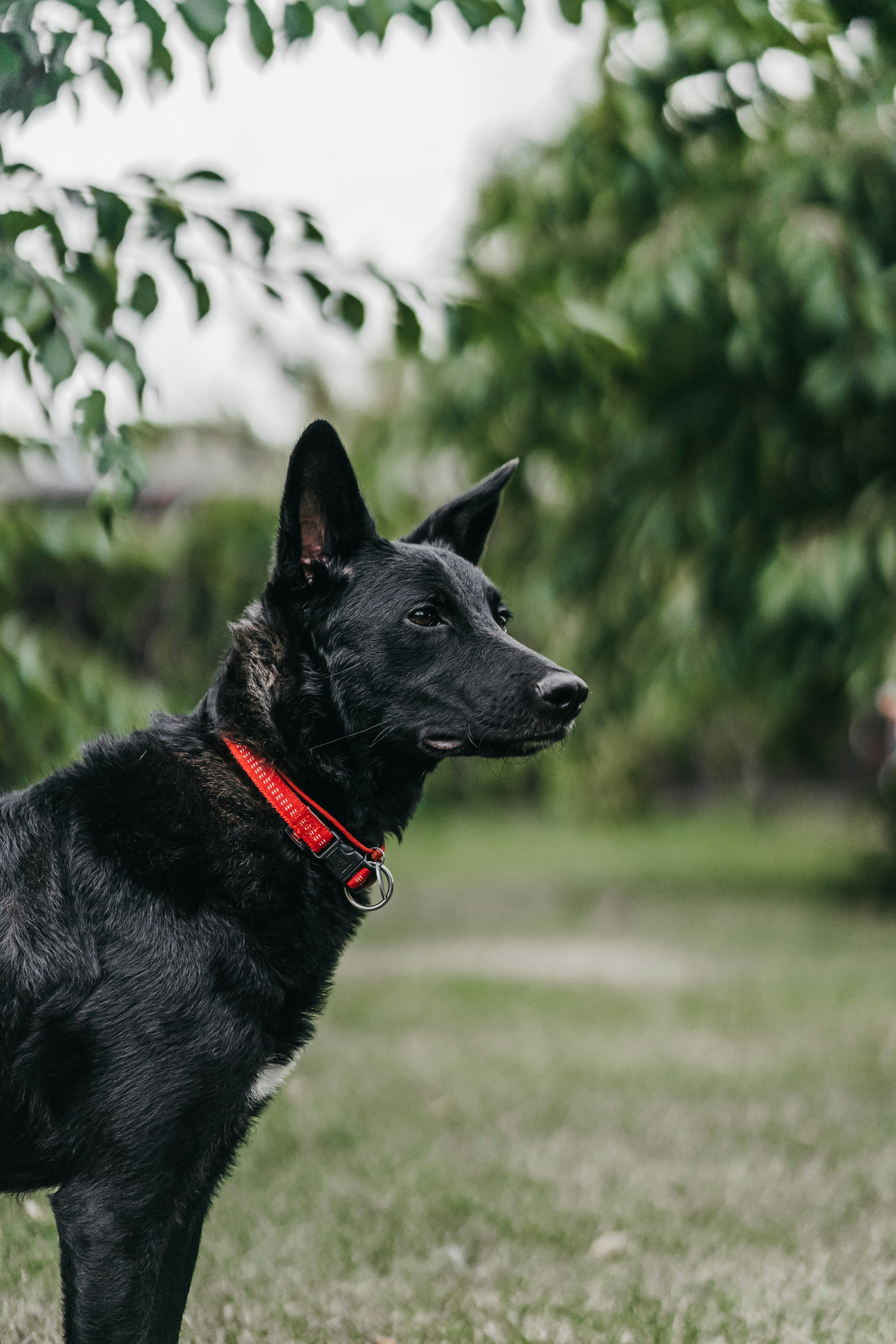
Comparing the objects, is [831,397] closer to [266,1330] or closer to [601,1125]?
[601,1125]

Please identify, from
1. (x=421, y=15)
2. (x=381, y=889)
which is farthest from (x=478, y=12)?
(x=381, y=889)

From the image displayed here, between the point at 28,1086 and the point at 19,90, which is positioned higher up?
the point at 19,90

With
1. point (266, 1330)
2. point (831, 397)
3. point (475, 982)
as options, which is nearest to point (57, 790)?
point (266, 1330)

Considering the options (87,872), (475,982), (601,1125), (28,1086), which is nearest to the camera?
(28,1086)

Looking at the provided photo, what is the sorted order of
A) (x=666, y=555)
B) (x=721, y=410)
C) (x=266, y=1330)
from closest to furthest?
(x=266, y=1330) → (x=721, y=410) → (x=666, y=555)

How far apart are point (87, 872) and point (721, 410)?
7.11 meters

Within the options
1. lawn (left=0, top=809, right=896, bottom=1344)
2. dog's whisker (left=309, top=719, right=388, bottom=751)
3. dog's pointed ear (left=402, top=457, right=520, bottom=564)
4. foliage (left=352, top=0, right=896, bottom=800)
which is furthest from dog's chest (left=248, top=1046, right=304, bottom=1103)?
foliage (left=352, top=0, right=896, bottom=800)

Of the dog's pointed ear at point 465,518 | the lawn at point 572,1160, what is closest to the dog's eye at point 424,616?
the dog's pointed ear at point 465,518

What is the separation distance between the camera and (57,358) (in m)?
2.71

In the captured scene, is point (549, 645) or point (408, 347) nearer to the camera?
point (408, 347)

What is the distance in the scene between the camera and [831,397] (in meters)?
6.55

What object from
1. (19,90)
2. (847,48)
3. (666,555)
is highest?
(19,90)

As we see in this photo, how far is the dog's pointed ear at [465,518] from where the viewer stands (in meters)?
2.85

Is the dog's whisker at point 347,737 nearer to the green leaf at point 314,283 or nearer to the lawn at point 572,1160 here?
the green leaf at point 314,283
